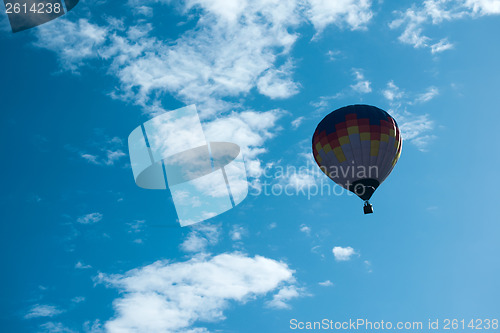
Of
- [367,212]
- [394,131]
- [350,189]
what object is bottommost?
[367,212]

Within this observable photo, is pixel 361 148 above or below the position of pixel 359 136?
below

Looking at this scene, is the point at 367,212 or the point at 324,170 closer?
the point at 367,212

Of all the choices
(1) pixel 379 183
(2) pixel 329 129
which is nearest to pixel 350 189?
(1) pixel 379 183

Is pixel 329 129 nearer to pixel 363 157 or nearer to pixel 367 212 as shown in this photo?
pixel 363 157

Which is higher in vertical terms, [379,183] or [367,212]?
[379,183]

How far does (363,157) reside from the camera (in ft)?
104

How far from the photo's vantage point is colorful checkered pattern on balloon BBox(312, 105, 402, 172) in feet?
104

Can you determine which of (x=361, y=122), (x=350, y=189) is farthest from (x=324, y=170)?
(x=361, y=122)

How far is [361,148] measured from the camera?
3169 cm

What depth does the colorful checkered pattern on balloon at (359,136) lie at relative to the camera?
3172cm

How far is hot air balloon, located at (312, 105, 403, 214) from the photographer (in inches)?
1248

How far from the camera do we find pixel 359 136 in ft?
104

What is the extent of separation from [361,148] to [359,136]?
0.85 m

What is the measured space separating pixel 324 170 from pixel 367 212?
443 cm
